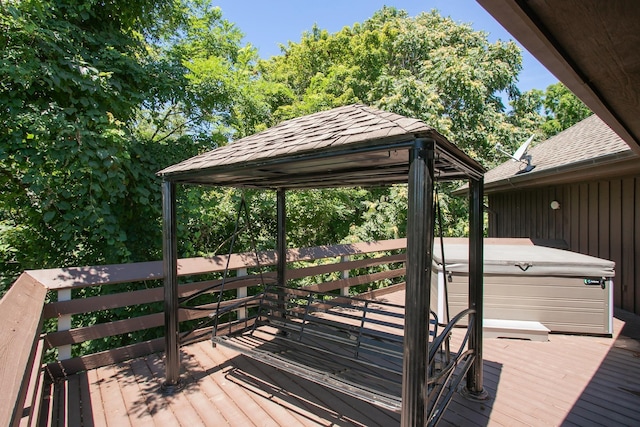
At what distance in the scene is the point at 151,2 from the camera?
4.85 metres

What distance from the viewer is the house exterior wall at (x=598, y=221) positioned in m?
4.59

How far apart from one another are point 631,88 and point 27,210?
6.07m

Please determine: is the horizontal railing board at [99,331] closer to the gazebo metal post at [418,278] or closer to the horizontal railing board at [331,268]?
the horizontal railing board at [331,268]

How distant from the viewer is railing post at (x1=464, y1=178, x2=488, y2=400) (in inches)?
98.7

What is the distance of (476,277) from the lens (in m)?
2.55

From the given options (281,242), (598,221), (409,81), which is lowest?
(281,242)

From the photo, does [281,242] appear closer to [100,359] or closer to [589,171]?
[100,359]

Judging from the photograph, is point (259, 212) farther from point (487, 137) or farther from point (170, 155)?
point (487, 137)

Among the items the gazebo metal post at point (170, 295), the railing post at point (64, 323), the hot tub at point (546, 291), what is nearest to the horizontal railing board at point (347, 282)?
the hot tub at point (546, 291)

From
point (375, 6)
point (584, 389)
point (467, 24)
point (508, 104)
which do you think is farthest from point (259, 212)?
point (375, 6)

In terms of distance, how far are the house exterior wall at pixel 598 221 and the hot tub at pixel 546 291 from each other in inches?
60.6

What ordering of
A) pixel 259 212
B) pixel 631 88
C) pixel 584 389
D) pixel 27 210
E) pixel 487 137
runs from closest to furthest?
pixel 631 88
pixel 584 389
pixel 27 210
pixel 259 212
pixel 487 137

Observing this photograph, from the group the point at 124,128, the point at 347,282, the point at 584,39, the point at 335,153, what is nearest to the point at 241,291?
the point at 347,282

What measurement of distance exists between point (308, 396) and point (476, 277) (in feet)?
5.41
